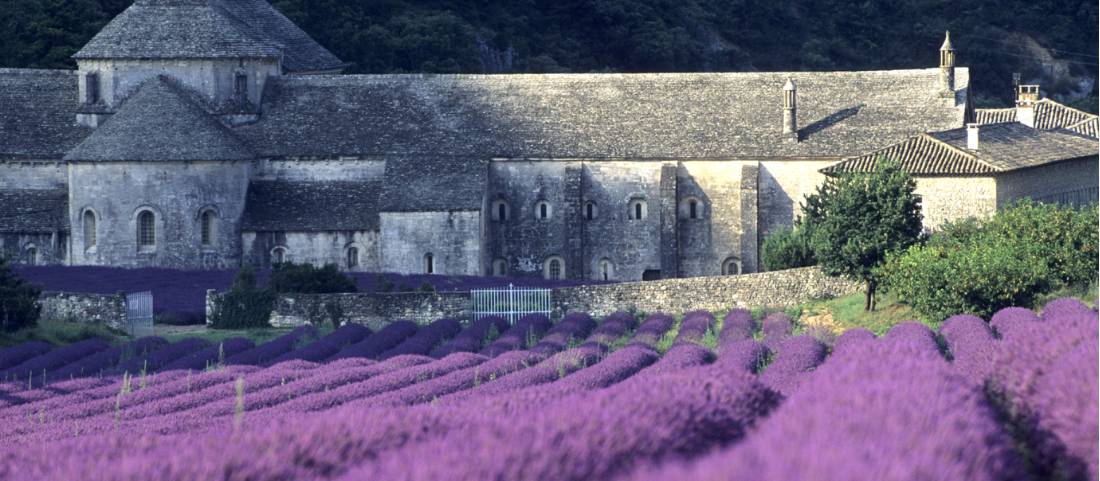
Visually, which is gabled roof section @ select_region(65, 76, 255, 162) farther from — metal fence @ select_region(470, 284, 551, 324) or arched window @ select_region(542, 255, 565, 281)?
metal fence @ select_region(470, 284, 551, 324)

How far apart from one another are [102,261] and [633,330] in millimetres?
22466

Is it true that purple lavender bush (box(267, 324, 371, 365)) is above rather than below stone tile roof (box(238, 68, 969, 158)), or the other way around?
below

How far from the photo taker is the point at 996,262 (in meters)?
42.1

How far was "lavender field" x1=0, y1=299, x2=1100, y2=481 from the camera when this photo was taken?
44.0 feet

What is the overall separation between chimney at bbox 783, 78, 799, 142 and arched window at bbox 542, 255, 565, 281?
8012 millimetres

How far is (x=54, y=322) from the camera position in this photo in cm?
4938

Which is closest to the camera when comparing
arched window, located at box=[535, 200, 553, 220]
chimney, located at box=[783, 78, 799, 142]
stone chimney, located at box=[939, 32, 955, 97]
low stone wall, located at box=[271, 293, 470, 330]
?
low stone wall, located at box=[271, 293, 470, 330]

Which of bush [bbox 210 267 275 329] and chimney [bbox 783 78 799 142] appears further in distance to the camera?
chimney [bbox 783 78 799 142]

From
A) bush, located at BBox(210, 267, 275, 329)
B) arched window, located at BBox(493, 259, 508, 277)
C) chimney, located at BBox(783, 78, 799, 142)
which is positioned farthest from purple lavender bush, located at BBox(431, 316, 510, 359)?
chimney, located at BBox(783, 78, 799, 142)

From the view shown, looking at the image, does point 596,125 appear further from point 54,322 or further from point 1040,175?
point 54,322

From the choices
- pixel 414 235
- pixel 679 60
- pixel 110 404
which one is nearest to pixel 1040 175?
pixel 414 235

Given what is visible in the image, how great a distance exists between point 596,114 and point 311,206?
31.2ft

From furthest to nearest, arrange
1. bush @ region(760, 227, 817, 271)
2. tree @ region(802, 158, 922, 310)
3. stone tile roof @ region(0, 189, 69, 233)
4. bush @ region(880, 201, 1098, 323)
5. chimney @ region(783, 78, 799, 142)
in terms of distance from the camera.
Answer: chimney @ region(783, 78, 799, 142) < stone tile roof @ region(0, 189, 69, 233) < bush @ region(760, 227, 817, 271) < tree @ region(802, 158, 922, 310) < bush @ region(880, 201, 1098, 323)

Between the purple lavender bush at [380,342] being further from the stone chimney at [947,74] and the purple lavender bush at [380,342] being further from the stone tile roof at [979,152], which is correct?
the stone chimney at [947,74]
